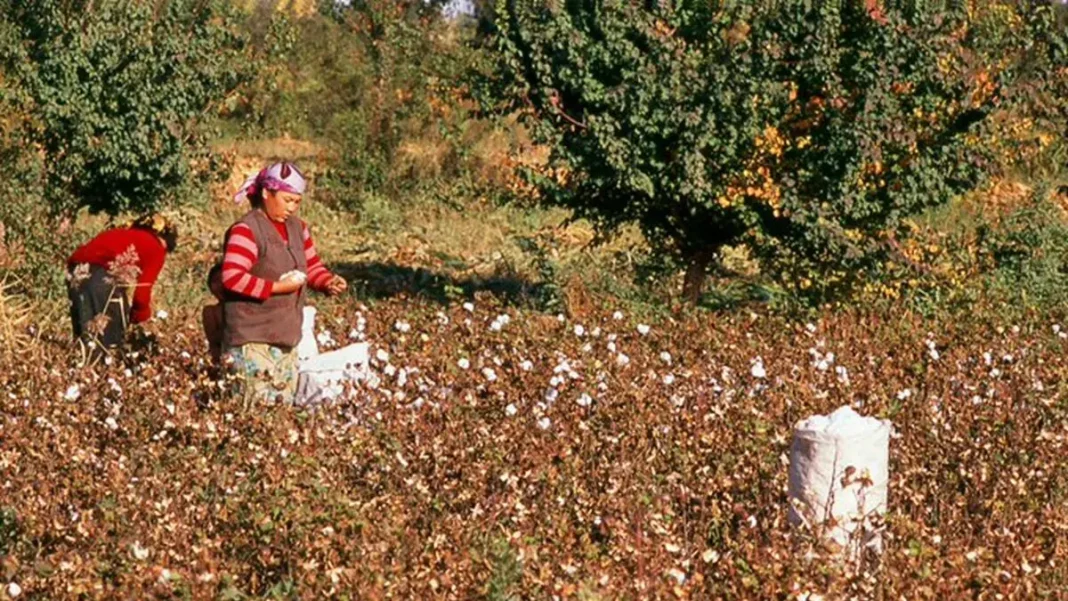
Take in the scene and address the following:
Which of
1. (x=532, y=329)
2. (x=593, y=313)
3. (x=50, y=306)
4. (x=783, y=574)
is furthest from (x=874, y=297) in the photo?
(x=783, y=574)

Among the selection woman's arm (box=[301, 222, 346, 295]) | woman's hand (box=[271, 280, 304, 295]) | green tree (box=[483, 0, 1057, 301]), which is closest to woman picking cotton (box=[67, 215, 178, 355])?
woman's arm (box=[301, 222, 346, 295])

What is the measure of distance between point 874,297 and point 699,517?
5370mm

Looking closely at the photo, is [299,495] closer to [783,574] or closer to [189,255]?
[783,574]

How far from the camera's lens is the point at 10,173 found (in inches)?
528

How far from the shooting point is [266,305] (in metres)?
7.60

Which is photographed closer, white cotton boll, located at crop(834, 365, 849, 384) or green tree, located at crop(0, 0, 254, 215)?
white cotton boll, located at crop(834, 365, 849, 384)

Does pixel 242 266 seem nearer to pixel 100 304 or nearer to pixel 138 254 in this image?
pixel 138 254

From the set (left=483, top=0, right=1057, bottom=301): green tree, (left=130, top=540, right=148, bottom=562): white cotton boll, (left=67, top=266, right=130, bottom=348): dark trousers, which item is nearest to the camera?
(left=130, top=540, right=148, bottom=562): white cotton boll

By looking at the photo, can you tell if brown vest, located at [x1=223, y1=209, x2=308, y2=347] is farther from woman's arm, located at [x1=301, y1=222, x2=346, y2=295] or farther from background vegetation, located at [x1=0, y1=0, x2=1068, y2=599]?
background vegetation, located at [x1=0, y1=0, x2=1068, y2=599]

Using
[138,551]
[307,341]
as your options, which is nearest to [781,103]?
[307,341]

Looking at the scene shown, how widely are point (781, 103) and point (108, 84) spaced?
533 cm

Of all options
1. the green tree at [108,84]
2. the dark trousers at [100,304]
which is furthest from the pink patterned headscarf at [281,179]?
the green tree at [108,84]

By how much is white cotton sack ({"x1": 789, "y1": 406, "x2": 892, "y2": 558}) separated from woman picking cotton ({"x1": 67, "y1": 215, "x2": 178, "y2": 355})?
4.28m

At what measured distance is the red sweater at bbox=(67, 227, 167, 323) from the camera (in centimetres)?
930
